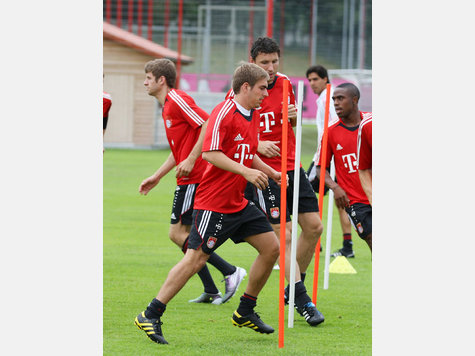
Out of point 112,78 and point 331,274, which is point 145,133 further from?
point 331,274

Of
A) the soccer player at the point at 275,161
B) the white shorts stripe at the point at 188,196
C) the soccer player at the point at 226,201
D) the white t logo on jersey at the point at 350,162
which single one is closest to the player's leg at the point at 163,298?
the soccer player at the point at 226,201

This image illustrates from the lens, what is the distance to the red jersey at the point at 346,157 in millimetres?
7445

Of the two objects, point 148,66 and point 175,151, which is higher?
point 148,66

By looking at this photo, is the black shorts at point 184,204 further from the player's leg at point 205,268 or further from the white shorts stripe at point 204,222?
the white shorts stripe at point 204,222

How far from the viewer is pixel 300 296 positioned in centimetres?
661

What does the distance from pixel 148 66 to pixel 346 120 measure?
75.1 inches

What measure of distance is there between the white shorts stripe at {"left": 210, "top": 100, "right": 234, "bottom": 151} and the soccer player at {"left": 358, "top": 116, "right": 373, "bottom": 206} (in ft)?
4.60

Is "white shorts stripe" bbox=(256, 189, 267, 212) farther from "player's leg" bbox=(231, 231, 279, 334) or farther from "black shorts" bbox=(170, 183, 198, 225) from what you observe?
"player's leg" bbox=(231, 231, 279, 334)

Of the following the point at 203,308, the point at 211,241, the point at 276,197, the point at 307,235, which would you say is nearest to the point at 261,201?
the point at 276,197

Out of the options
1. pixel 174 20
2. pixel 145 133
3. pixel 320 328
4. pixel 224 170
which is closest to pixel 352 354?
pixel 320 328

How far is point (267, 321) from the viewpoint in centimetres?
673

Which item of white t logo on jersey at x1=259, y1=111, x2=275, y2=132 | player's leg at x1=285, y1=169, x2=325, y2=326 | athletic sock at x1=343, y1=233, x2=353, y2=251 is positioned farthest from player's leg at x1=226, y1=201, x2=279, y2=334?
athletic sock at x1=343, y1=233, x2=353, y2=251

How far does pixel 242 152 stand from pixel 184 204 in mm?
1475

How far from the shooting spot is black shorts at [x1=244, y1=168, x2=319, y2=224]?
710 cm
